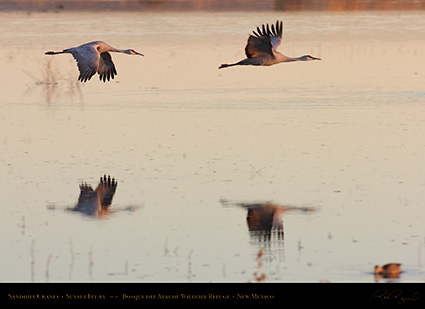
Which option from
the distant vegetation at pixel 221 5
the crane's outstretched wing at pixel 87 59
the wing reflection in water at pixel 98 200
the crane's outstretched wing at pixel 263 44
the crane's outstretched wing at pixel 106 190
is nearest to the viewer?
the wing reflection in water at pixel 98 200

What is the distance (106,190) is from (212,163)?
1.60 m

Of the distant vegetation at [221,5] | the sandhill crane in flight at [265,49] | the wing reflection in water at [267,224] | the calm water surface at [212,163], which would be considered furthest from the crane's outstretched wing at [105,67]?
the distant vegetation at [221,5]

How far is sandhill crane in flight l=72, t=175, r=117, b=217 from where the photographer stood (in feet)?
34.2

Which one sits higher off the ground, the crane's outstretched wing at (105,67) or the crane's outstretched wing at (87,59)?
the crane's outstretched wing at (87,59)

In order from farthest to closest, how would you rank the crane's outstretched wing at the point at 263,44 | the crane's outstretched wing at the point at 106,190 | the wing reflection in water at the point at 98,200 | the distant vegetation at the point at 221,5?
the distant vegetation at the point at 221,5 < the crane's outstretched wing at the point at 263,44 < the crane's outstretched wing at the point at 106,190 < the wing reflection in water at the point at 98,200

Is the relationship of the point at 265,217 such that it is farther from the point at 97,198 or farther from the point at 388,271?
the point at 388,271

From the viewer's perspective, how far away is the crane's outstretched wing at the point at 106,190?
35.5 ft

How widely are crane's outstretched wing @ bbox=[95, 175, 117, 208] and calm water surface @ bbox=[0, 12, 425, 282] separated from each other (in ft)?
0.27

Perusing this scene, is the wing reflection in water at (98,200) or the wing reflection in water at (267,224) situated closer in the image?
the wing reflection in water at (267,224)

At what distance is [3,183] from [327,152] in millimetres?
3599

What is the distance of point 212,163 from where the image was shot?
12539mm

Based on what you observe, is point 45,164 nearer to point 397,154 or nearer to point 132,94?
point 397,154

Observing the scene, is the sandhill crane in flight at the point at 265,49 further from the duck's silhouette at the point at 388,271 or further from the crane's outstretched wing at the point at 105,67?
the duck's silhouette at the point at 388,271
